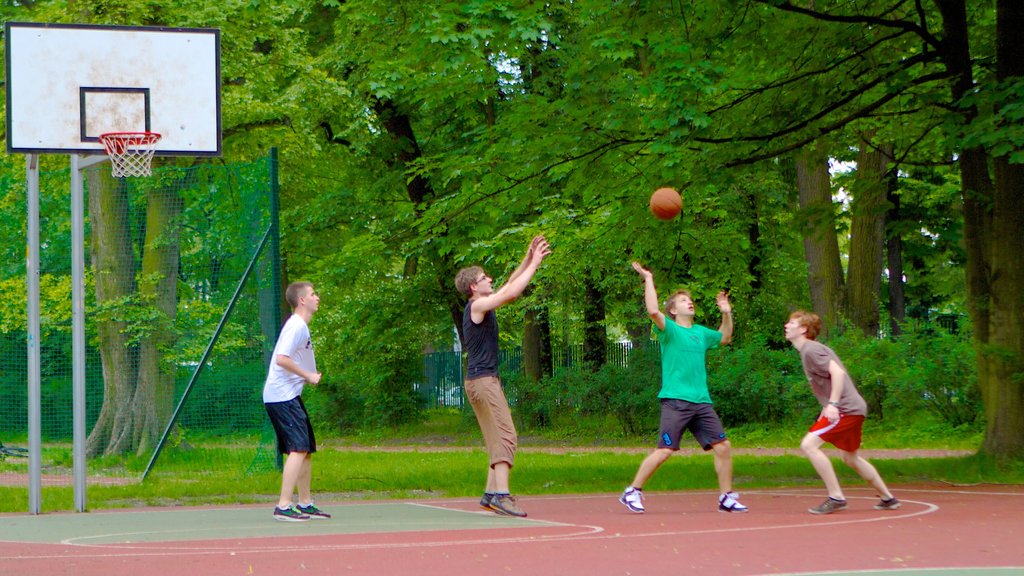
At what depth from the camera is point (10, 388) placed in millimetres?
16500

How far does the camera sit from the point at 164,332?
16078mm

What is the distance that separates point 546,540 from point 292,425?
2.42 m

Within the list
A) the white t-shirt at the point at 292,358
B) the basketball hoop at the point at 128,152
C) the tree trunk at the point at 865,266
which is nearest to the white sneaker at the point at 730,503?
the white t-shirt at the point at 292,358

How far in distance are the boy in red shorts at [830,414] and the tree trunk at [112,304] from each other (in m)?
8.53

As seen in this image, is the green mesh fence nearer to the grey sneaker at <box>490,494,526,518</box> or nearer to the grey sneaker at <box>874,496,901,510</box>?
the grey sneaker at <box>490,494,526,518</box>

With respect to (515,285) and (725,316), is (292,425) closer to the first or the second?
(515,285)

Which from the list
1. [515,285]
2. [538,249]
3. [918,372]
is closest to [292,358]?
[515,285]

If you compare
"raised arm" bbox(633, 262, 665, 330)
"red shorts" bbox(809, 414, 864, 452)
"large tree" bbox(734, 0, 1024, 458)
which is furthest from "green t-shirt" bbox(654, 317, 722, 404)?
"large tree" bbox(734, 0, 1024, 458)

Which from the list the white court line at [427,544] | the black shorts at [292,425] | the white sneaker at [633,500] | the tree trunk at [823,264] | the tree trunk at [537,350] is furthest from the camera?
the tree trunk at [537,350]

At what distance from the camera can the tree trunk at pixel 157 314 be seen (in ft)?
50.7

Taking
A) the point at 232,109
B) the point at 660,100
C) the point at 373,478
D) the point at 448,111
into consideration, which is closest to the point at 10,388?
the point at 373,478

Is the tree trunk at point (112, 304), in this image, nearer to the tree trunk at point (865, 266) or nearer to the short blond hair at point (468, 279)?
the short blond hair at point (468, 279)

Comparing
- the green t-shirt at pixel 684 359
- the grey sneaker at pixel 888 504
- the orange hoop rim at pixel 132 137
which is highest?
the orange hoop rim at pixel 132 137

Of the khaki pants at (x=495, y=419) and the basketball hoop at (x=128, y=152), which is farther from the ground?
the basketball hoop at (x=128, y=152)
